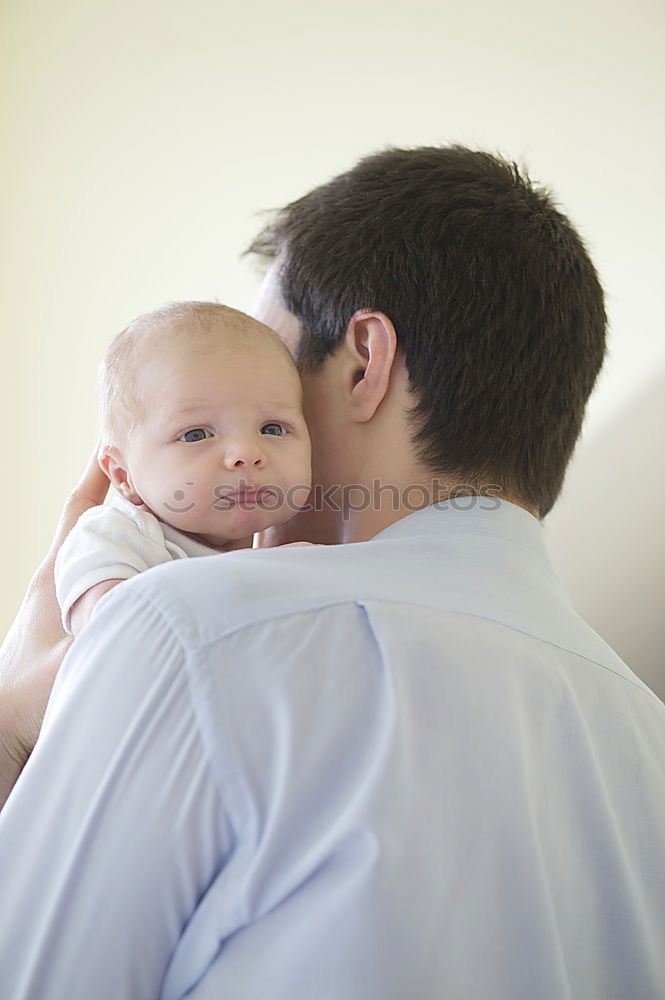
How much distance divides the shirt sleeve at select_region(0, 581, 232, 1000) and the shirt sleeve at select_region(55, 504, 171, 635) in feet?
1.05

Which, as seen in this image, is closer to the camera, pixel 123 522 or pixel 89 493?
pixel 123 522

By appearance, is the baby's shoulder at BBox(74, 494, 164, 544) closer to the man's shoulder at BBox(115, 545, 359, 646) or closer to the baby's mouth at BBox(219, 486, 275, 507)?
the baby's mouth at BBox(219, 486, 275, 507)

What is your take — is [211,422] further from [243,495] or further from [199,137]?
[199,137]

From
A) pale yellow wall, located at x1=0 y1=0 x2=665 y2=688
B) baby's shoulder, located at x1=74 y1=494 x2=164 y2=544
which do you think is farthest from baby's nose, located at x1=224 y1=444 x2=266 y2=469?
pale yellow wall, located at x1=0 y1=0 x2=665 y2=688

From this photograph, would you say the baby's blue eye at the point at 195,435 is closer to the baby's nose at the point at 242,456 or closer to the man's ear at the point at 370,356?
the baby's nose at the point at 242,456

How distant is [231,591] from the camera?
72 cm

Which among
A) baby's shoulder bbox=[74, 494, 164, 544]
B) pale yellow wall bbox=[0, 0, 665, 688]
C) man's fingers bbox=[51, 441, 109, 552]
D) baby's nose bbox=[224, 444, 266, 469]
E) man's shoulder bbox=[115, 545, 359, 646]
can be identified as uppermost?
pale yellow wall bbox=[0, 0, 665, 688]

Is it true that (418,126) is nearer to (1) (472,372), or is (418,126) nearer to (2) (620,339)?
(2) (620,339)

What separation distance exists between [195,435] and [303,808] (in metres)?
→ 0.52

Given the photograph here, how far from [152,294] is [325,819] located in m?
1.93

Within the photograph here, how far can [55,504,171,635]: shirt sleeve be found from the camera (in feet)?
3.31

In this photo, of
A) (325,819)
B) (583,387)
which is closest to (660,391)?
(583,387)

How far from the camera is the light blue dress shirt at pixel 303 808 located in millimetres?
659

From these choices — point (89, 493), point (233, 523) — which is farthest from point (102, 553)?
point (89, 493)
